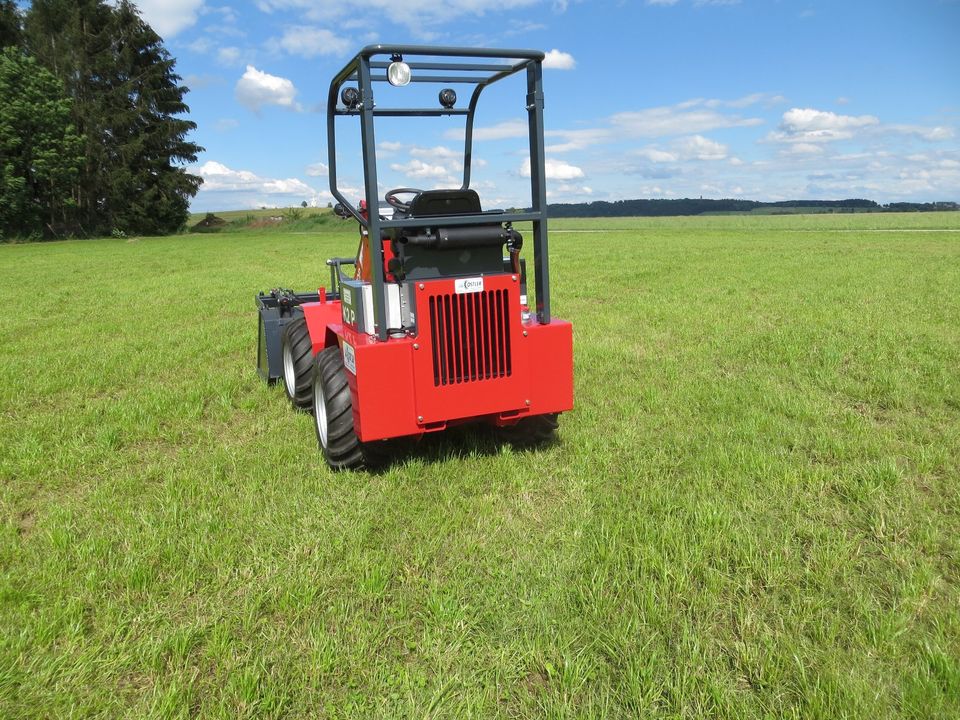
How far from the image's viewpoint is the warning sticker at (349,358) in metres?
4.09

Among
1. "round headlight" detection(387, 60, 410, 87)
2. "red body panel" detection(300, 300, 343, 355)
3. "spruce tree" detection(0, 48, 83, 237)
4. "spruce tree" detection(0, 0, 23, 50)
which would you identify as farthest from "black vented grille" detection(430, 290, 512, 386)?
"spruce tree" detection(0, 0, 23, 50)

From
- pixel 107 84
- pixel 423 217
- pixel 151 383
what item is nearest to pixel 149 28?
pixel 107 84

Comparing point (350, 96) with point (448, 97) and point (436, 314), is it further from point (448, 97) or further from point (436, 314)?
point (436, 314)

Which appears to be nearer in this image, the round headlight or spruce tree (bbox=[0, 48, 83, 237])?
the round headlight

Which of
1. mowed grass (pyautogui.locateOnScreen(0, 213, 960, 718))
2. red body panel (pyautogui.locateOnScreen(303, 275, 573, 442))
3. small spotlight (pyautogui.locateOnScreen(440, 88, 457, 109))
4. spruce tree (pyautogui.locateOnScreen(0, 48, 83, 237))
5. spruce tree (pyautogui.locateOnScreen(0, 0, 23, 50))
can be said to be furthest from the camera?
spruce tree (pyautogui.locateOnScreen(0, 0, 23, 50))

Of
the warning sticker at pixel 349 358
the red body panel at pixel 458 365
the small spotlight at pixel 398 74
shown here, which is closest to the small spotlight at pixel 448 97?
the small spotlight at pixel 398 74

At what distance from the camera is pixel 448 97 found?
5.11 metres

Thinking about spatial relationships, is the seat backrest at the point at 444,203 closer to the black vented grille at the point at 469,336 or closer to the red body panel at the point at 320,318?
the black vented grille at the point at 469,336

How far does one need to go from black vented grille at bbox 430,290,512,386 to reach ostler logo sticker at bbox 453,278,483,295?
0.03 meters

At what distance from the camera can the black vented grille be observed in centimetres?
413

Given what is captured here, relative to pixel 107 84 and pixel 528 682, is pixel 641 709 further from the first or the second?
pixel 107 84

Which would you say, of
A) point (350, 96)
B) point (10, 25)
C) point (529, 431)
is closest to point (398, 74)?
point (350, 96)

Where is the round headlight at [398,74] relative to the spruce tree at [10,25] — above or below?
below

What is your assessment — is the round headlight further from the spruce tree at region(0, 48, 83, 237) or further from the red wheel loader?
the spruce tree at region(0, 48, 83, 237)
